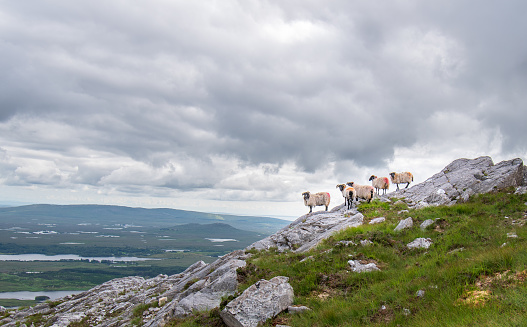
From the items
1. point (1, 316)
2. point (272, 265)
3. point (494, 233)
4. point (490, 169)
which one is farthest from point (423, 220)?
point (1, 316)

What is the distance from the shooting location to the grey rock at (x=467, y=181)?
2630 centimetres

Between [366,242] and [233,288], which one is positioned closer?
[233,288]

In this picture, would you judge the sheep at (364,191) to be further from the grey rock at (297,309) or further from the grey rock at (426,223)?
the grey rock at (297,309)

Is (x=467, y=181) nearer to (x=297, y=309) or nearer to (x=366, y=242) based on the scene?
(x=366, y=242)

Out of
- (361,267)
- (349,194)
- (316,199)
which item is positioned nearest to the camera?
(361,267)

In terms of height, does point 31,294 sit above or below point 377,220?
below

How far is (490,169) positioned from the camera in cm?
3350

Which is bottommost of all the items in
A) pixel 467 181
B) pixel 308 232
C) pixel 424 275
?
pixel 308 232

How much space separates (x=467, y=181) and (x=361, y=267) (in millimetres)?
24075

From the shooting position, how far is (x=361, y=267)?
1432 cm

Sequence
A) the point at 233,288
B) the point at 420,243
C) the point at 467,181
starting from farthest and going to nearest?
the point at 467,181 → the point at 233,288 → the point at 420,243

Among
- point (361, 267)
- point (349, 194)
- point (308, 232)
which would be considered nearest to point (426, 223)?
point (361, 267)

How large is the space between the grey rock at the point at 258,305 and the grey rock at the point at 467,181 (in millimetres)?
20519

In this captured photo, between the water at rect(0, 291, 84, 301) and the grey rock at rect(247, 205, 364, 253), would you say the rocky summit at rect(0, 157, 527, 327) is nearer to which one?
the grey rock at rect(247, 205, 364, 253)
